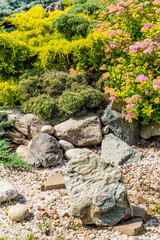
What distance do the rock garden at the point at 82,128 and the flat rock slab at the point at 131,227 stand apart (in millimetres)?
10

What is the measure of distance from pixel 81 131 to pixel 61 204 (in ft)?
4.73

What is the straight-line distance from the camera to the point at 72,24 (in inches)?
202

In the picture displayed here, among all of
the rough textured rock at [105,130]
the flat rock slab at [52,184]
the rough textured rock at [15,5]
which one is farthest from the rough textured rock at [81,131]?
the rough textured rock at [15,5]

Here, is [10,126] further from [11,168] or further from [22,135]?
[11,168]

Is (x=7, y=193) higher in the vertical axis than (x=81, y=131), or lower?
higher

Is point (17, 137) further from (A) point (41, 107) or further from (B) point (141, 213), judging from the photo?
(B) point (141, 213)

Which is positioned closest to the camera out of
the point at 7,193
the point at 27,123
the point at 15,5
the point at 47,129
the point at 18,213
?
the point at 18,213

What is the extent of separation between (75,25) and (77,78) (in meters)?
1.14


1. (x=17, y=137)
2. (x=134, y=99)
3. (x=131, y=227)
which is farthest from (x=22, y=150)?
(x=131, y=227)

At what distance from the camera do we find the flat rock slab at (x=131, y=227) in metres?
2.56

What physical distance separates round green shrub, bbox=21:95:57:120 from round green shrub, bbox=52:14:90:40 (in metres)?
1.54

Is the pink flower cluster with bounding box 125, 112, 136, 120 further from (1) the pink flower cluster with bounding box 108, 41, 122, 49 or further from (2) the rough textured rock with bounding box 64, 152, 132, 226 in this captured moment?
(2) the rough textured rock with bounding box 64, 152, 132, 226

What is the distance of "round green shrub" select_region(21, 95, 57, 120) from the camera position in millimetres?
4406

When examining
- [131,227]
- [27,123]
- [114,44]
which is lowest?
[131,227]
